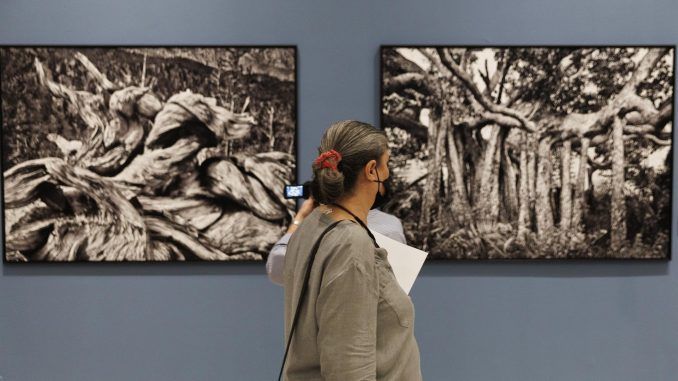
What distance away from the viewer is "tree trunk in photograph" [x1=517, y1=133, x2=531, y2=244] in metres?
2.44

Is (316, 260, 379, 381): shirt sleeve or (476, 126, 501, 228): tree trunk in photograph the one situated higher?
(476, 126, 501, 228): tree trunk in photograph

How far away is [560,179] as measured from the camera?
2449mm

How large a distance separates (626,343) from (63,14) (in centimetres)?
285

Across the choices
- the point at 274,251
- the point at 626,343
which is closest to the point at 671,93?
the point at 626,343

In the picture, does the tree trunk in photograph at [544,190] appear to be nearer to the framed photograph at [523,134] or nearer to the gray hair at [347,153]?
the framed photograph at [523,134]

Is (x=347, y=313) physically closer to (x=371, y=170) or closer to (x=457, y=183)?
(x=371, y=170)

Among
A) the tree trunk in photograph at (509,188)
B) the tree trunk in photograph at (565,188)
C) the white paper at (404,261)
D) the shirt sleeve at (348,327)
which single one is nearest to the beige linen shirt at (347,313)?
the shirt sleeve at (348,327)

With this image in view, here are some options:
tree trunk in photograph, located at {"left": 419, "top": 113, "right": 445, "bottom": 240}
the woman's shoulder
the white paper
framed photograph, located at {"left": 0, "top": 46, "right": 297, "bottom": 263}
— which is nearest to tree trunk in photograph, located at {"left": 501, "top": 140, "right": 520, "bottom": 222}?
tree trunk in photograph, located at {"left": 419, "top": 113, "right": 445, "bottom": 240}

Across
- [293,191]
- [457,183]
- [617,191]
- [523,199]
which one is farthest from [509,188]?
[293,191]

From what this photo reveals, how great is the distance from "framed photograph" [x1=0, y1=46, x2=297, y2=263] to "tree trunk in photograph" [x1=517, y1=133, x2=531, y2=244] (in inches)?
38.6

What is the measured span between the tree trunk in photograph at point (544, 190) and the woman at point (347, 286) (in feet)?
4.60

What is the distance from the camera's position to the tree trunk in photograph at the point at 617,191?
2.44 m

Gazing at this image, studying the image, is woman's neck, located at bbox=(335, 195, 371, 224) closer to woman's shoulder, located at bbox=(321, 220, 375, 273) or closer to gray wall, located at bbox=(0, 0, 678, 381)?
woman's shoulder, located at bbox=(321, 220, 375, 273)

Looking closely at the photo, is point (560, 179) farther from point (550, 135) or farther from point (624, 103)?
point (624, 103)
